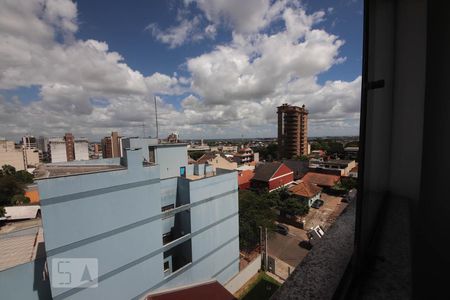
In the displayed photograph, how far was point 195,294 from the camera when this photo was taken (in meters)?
3.56

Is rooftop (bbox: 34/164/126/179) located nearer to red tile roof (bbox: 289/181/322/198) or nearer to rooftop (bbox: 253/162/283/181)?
red tile roof (bbox: 289/181/322/198)

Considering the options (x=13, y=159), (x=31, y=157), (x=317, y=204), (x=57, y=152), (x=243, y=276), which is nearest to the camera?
(x=243, y=276)

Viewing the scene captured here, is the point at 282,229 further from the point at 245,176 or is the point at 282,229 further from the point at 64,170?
the point at 64,170

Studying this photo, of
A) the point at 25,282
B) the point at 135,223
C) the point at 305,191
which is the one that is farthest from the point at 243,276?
the point at 305,191

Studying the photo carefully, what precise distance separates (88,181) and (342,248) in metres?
5.09

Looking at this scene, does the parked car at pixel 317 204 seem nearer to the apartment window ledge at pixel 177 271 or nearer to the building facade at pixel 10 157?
the apartment window ledge at pixel 177 271

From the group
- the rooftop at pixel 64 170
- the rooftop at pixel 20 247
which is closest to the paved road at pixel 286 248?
the rooftop at pixel 64 170

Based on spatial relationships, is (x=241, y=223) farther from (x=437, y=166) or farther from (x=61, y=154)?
(x=61, y=154)

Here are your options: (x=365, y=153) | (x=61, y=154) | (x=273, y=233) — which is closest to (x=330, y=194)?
(x=273, y=233)

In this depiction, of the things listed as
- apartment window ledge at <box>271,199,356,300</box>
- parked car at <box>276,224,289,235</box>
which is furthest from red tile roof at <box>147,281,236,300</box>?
parked car at <box>276,224,289,235</box>

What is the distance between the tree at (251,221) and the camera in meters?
9.55

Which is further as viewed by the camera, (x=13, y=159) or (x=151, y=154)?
(x=13, y=159)

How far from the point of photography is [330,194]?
690 inches

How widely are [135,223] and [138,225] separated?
0.35 feet
